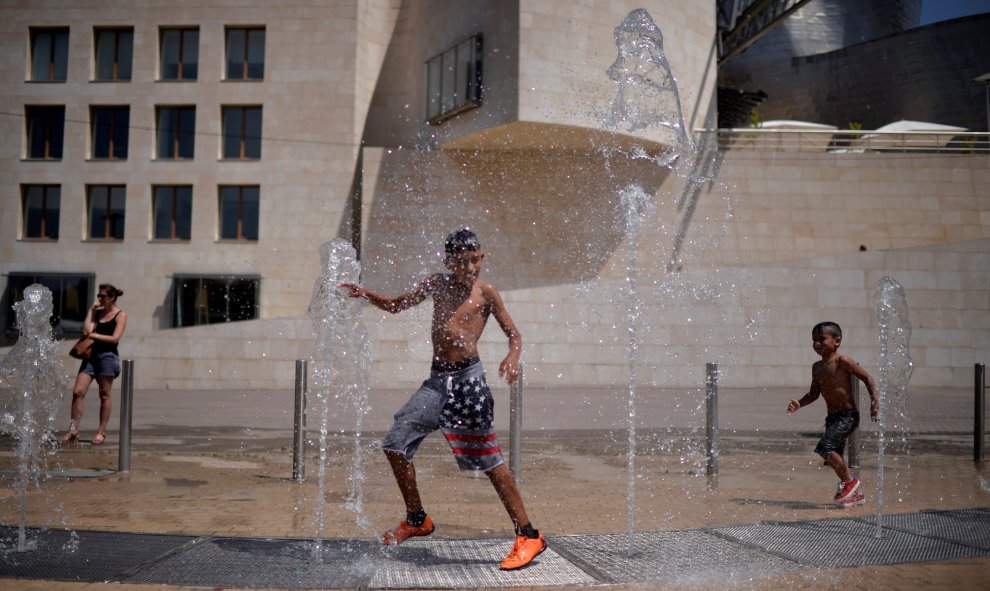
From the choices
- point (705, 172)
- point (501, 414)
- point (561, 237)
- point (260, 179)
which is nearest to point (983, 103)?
point (705, 172)

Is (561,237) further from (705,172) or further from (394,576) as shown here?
(394,576)

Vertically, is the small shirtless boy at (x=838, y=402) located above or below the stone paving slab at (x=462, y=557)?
above

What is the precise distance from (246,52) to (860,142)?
19.2m

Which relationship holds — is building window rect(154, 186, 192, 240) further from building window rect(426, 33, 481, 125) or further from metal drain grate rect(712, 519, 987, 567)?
metal drain grate rect(712, 519, 987, 567)

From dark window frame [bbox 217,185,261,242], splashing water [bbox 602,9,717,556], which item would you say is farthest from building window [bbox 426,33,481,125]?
dark window frame [bbox 217,185,261,242]

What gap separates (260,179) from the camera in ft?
87.4

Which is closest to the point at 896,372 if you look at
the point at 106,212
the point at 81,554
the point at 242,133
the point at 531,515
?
the point at 531,515

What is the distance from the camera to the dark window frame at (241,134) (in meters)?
27.1

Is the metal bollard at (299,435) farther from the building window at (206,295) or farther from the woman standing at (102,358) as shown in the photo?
the building window at (206,295)

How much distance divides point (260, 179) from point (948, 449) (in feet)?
72.1

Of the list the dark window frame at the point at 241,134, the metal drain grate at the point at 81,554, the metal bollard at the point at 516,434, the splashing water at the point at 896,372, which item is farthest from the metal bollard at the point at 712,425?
the dark window frame at the point at 241,134

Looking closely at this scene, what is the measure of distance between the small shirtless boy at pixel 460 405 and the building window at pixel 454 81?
1813 centimetres

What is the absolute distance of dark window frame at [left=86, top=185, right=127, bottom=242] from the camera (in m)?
27.5

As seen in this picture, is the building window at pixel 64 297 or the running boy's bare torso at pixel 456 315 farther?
the building window at pixel 64 297
